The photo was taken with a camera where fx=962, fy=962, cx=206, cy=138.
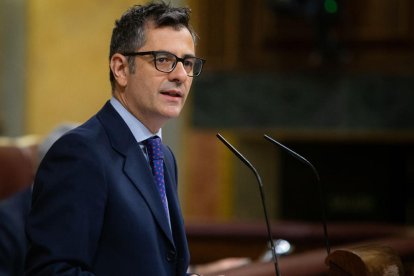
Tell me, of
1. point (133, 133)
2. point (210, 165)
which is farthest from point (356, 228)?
point (133, 133)

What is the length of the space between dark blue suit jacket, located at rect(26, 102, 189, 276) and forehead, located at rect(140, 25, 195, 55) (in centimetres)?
15

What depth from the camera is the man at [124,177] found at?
1455 millimetres

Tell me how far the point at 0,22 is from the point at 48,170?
4987 millimetres

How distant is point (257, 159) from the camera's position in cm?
623

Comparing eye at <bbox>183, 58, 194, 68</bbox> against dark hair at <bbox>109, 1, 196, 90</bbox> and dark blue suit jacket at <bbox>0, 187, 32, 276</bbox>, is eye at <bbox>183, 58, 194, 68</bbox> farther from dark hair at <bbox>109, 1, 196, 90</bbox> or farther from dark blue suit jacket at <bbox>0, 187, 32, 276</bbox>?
dark blue suit jacket at <bbox>0, 187, 32, 276</bbox>

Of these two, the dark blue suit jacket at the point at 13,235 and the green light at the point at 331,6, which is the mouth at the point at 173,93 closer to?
the dark blue suit jacket at the point at 13,235

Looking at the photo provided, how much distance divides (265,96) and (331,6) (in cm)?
86

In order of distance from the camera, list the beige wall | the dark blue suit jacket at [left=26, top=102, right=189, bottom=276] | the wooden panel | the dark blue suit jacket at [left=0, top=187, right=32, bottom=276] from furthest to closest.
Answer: the beige wall
the wooden panel
the dark blue suit jacket at [left=0, top=187, right=32, bottom=276]
the dark blue suit jacket at [left=26, top=102, right=189, bottom=276]

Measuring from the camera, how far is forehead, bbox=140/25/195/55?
157cm

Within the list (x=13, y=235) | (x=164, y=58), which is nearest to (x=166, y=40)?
(x=164, y=58)

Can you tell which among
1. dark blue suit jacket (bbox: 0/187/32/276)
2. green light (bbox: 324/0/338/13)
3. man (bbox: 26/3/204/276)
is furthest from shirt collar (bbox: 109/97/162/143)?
green light (bbox: 324/0/338/13)

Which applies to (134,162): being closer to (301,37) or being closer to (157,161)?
(157,161)

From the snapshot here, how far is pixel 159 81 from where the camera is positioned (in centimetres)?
157

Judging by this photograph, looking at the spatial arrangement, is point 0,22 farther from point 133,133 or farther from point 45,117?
point 133,133
